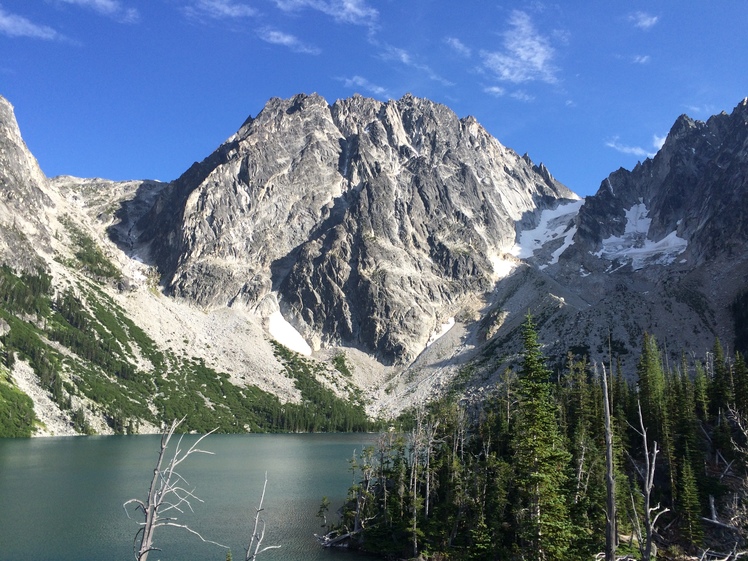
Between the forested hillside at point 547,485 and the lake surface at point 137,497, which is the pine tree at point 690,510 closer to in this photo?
the forested hillside at point 547,485

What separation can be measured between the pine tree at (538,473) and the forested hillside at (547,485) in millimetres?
81

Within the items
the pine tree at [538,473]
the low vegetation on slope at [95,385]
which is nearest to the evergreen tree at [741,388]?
the pine tree at [538,473]

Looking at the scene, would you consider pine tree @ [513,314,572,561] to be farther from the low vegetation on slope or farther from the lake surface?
the low vegetation on slope

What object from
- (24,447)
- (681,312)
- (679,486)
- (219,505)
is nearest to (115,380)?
(24,447)

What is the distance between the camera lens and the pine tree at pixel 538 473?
32844 millimetres

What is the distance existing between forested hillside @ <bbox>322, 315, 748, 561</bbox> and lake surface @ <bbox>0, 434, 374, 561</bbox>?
723cm

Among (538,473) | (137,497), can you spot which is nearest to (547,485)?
(538,473)

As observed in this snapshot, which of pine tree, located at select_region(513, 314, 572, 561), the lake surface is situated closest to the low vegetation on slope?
the lake surface

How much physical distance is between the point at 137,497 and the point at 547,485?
55.1 metres

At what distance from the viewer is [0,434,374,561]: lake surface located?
4888cm

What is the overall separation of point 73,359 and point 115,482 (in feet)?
382

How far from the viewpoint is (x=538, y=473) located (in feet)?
112

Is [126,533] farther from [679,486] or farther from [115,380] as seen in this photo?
[115,380]

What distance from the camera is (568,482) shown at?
49438 millimetres
